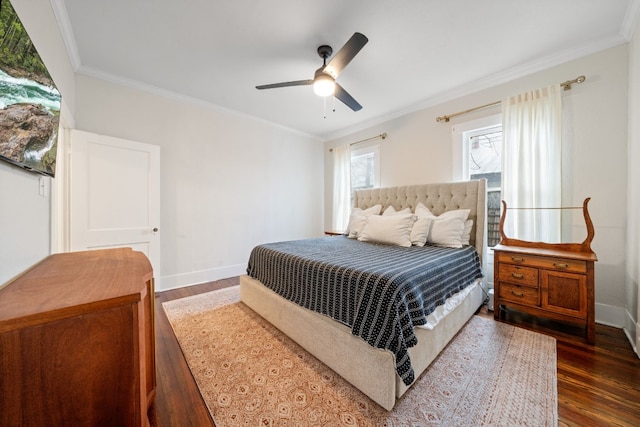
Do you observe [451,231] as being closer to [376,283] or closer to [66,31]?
[376,283]

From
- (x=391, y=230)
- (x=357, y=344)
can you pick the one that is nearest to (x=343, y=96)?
(x=391, y=230)

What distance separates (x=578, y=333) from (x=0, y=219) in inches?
160

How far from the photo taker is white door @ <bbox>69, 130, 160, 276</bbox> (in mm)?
2639

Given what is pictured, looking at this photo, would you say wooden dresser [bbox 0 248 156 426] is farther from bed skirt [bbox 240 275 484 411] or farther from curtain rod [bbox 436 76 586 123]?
curtain rod [bbox 436 76 586 123]

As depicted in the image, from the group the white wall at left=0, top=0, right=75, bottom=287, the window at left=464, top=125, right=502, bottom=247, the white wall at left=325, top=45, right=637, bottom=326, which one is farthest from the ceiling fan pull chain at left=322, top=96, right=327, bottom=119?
the white wall at left=0, top=0, right=75, bottom=287

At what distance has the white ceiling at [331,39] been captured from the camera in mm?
1953

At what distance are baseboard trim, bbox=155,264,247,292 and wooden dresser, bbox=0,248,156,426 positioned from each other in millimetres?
2851

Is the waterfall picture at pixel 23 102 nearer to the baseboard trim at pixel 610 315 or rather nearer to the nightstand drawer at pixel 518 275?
the nightstand drawer at pixel 518 275

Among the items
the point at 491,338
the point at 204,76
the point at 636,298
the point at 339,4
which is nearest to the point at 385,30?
the point at 339,4

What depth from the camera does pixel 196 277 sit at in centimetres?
363

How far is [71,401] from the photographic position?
2.11 feet

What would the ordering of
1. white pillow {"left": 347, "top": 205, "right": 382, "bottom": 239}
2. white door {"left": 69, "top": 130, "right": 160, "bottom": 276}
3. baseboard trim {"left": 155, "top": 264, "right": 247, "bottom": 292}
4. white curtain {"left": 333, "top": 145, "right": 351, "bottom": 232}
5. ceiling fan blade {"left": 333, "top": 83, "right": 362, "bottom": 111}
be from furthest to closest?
white curtain {"left": 333, "top": 145, "right": 351, "bottom": 232}, white pillow {"left": 347, "top": 205, "right": 382, "bottom": 239}, baseboard trim {"left": 155, "top": 264, "right": 247, "bottom": 292}, white door {"left": 69, "top": 130, "right": 160, "bottom": 276}, ceiling fan blade {"left": 333, "top": 83, "right": 362, "bottom": 111}

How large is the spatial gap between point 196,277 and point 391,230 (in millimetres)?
2966

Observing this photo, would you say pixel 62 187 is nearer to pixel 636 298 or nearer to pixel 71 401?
pixel 71 401
